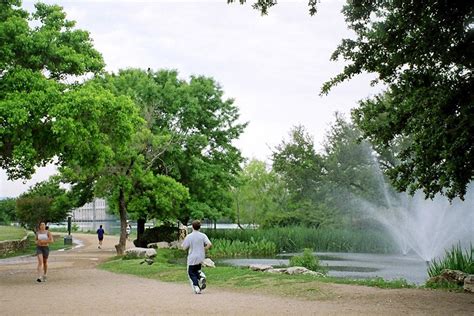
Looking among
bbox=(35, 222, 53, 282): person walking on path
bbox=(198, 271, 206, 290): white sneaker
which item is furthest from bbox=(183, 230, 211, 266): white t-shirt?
bbox=(35, 222, 53, 282): person walking on path

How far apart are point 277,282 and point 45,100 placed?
874 centimetres

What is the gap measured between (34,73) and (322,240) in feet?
76.0

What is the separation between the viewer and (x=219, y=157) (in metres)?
42.3

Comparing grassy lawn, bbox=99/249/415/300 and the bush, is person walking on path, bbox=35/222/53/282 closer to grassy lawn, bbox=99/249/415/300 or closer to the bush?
grassy lawn, bbox=99/249/415/300

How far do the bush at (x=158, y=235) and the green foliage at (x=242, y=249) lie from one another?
5356mm

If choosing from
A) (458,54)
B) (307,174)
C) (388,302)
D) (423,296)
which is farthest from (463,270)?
(307,174)

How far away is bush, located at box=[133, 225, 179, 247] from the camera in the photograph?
39.0m

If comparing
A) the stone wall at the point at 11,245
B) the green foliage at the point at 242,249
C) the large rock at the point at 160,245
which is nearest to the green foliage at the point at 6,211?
the stone wall at the point at 11,245

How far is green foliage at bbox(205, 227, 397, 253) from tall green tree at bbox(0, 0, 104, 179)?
1882 cm

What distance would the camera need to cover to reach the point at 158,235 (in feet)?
129

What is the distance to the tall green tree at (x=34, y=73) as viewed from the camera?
17.2 metres

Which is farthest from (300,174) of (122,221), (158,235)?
(122,221)

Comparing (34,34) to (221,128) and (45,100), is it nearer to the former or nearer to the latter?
(45,100)

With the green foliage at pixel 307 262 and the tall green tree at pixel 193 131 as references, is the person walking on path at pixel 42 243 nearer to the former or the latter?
the green foliage at pixel 307 262
